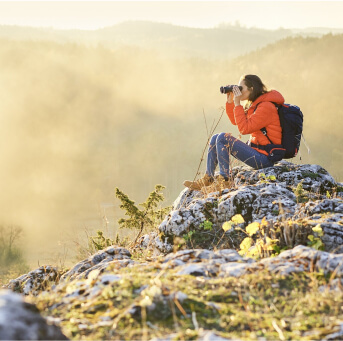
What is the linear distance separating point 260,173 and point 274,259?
3773 mm

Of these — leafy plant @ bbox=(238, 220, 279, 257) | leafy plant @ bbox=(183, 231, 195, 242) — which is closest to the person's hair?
leafy plant @ bbox=(183, 231, 195, 242)

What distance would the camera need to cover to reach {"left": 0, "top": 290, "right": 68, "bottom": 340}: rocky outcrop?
2.15 m

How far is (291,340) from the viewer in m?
2.58

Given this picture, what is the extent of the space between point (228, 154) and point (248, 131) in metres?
0.61

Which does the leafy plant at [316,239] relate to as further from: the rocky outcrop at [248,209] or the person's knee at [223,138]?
the person's knee at [223,138]

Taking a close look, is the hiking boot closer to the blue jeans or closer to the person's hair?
the blue jeans

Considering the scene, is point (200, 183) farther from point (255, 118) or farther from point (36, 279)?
point (36, 279)

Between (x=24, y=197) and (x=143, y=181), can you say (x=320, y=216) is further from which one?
(x=24, y=197)

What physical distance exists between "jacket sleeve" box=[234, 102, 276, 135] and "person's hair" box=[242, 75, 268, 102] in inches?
12.8

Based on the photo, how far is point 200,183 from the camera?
768cm

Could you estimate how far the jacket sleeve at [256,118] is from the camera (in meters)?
7.06

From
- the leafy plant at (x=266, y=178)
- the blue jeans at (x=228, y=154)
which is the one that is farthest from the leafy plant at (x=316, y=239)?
the blue jeans at (x=228, y=154)

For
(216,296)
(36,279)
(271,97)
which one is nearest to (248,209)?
(271,97)

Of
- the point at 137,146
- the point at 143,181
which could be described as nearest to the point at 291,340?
the point at 143,181
